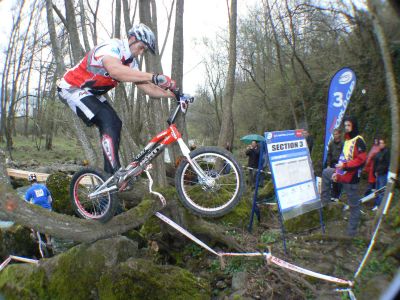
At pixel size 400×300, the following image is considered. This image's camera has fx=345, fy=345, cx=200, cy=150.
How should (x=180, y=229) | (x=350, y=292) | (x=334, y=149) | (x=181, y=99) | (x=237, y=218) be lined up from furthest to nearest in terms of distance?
(x=334, y=149), (x=237, y=218), (x=180, y=229), (x=350, y=292), (x=181, y=99)

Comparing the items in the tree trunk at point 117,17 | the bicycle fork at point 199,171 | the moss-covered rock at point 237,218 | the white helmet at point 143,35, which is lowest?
the moss-covered rock at point 237,218

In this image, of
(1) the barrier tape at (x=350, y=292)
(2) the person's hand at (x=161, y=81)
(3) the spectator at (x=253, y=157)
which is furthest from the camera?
(3) the spectator at (x=253, y=157)

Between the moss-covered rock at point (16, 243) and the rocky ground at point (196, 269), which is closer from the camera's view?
the rocky ground at point (196, 269)

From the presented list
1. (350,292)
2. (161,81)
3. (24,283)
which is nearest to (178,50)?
(161,81)

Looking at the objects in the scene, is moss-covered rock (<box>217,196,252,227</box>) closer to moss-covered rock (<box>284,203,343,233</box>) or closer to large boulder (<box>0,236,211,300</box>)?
moss-covered rock (<box>284,203,343,233</box>)

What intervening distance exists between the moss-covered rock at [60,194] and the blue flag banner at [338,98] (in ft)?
21.7

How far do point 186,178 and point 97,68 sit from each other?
1657 millimetres

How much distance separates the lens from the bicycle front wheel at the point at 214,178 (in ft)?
12.2

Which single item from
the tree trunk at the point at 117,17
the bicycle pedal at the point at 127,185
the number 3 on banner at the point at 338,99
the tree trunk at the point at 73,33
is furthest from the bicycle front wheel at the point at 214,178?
the tree trunk at the point at 117,17

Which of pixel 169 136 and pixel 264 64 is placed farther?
pixel 264 64

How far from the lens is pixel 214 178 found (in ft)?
12.8

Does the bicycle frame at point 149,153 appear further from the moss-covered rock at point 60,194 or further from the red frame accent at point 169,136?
the moss-covered rock at point 60,194

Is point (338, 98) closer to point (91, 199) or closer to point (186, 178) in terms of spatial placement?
point (186, 178)

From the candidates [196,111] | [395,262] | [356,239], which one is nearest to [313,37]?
[356,239]
